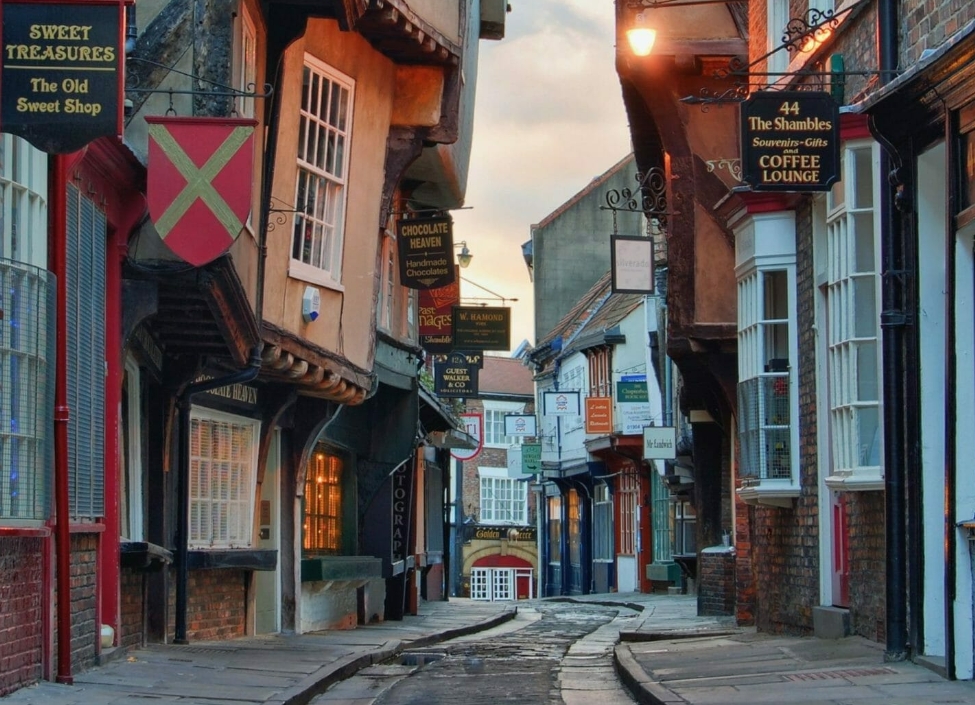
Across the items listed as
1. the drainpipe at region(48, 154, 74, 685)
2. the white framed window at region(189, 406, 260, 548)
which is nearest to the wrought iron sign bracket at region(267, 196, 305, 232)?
the white framed window at region(189, 406, 260, 548)

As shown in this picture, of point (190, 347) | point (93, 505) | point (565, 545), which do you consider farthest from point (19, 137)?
point (565, 545)

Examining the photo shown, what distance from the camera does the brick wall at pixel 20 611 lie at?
9234mm

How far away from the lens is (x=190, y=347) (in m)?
14.6

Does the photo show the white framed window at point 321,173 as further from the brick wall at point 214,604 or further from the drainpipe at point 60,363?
the drainpipe at point 60,363

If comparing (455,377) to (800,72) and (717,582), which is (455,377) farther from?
(800,72)

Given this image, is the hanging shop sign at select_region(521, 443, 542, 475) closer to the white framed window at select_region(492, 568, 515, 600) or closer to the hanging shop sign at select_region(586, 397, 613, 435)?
the hanging shop sign at select_region(586, 397, 613, 435)

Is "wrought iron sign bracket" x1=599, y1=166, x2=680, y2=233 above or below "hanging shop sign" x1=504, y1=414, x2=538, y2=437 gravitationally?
above

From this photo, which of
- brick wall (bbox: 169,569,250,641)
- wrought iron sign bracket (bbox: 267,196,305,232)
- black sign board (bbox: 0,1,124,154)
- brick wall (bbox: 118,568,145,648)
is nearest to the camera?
black sign board (bbox: 0,1,124,154)

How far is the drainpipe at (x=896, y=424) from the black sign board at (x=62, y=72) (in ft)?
19.5

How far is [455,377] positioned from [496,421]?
38221 mm

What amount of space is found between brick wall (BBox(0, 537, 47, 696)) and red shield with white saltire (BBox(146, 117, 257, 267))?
2.29m

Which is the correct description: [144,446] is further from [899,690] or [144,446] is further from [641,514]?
[641,514]

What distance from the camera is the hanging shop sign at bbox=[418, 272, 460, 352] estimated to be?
1109 inches

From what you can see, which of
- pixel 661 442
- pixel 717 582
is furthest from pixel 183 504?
pixel 661 442
